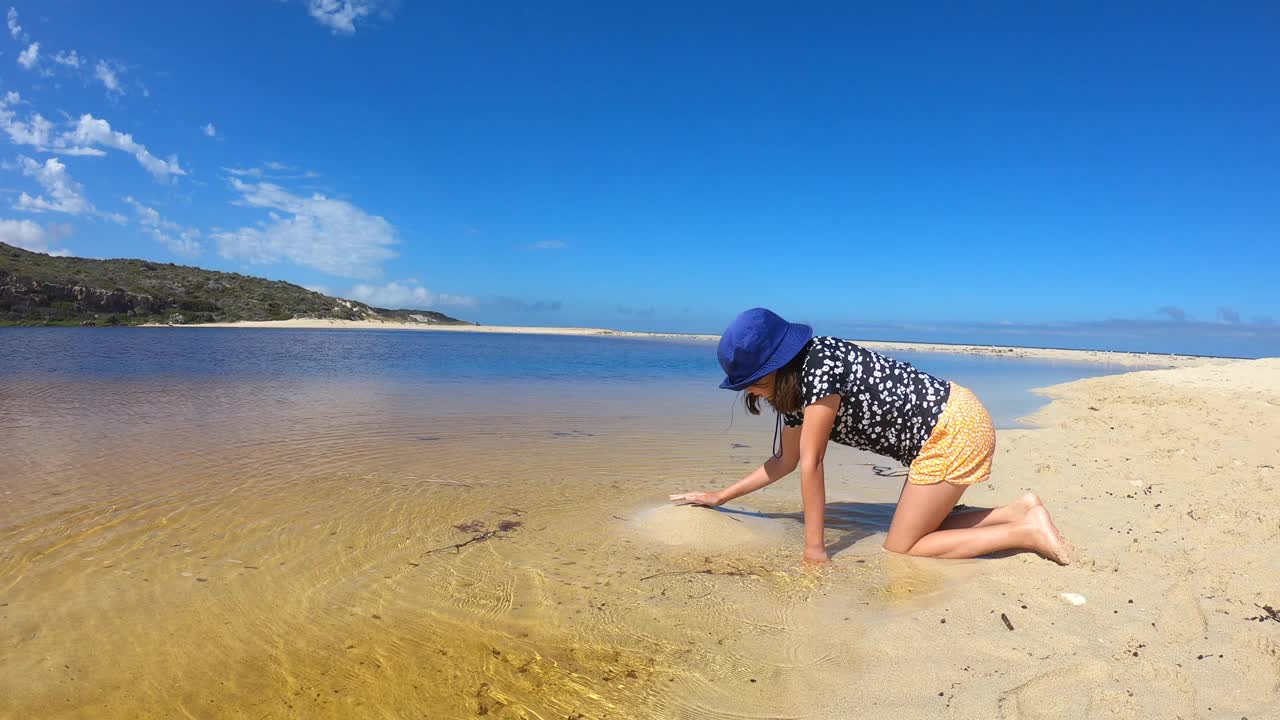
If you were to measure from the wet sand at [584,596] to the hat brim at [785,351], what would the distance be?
1088 mm

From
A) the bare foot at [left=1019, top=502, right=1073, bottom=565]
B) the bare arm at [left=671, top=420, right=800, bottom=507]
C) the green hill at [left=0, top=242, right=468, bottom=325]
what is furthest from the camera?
the green hill at [left=0, top=242, right=468, bottom=325]

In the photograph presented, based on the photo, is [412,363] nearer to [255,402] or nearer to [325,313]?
[255,402]

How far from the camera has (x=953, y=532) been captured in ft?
11.7

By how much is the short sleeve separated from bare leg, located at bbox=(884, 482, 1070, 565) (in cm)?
81

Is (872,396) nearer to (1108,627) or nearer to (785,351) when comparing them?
(785,351)

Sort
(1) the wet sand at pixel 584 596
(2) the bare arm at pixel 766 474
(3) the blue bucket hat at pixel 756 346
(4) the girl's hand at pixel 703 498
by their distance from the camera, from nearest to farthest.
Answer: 1. (1) the wet sand at pixel 584 596
2. (3) the blue bucket hat at pixel 756 346
3. (2) the bare arm at pixel 766 474
4. (4) the girl's hand at pixel 703 498

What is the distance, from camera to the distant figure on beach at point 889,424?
3.20 metres

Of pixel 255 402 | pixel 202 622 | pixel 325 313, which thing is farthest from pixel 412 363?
pixel 325 313

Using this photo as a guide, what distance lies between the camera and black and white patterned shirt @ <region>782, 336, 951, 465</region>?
3.27m

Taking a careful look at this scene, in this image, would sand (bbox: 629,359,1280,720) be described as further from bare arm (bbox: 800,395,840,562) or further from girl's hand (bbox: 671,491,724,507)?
bare arm (bbox: 800,395,840,562)

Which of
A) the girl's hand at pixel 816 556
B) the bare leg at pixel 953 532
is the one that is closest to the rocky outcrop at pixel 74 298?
the girl's hand at pixel 816 556

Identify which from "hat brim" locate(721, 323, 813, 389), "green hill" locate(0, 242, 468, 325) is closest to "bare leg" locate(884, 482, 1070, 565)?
"hat brim" locate(721, 323, 813, 389)

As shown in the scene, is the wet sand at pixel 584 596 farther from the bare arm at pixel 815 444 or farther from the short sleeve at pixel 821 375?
the short sleeve at pixel 821 375

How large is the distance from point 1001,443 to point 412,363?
1641 cm
